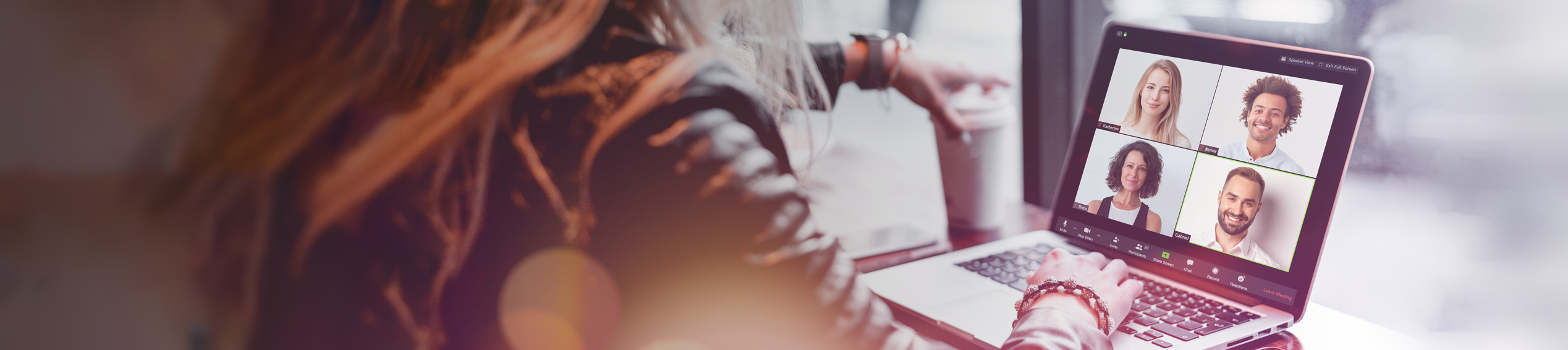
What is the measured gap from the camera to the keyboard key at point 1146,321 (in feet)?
2.11

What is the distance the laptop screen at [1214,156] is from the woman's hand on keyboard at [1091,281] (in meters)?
0.07

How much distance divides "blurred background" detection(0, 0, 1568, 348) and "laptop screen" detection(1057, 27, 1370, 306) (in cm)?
12

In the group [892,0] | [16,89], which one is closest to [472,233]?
[16,89]

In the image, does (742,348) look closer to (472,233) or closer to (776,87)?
(472,233)

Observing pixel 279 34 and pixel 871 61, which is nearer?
pixel 279 34

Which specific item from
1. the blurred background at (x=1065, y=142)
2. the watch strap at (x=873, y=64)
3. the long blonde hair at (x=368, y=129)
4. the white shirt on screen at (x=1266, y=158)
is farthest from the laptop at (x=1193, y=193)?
the long blonde hair at (x=368, y=129)

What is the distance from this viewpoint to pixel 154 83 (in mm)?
455

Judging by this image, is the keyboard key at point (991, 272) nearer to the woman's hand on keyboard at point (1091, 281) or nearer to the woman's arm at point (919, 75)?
the woman's hand on keyboard at point (1091, 281)

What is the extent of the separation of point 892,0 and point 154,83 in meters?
1.18

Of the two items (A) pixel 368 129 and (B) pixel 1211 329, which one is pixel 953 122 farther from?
(A) pixel 368 129

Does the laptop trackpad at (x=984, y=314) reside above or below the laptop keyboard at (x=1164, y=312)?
below

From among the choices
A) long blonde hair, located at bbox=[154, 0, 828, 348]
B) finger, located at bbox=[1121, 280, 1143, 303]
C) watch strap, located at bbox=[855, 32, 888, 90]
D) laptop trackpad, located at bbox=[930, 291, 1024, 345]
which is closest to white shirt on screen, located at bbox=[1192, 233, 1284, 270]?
finger, located at bbox=[1121, 280, 1143, 303]

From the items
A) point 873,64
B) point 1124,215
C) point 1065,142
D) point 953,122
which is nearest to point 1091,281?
point 1124,215

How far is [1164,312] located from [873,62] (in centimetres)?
49
